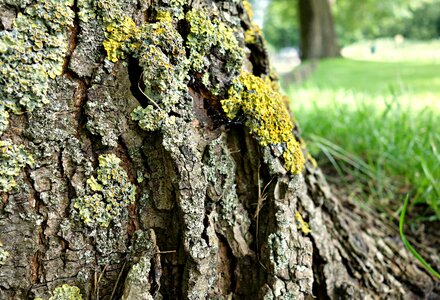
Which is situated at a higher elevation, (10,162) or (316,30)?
(316,30)

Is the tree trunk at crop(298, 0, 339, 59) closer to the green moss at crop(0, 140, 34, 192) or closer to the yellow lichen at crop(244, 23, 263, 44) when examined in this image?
the yellow lichen at crop(244, 23, 263, 44)

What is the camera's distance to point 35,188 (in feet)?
2.89

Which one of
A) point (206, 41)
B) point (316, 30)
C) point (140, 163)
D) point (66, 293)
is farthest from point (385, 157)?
point (316, 30)

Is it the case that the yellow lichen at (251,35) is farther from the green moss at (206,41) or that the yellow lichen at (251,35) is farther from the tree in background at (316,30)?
the tree in background at (316,30)

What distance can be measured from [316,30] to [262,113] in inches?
603

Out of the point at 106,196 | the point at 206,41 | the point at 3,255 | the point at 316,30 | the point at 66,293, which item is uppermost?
the point at 316,30

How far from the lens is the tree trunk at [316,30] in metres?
15.0

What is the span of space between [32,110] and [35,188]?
17 cm

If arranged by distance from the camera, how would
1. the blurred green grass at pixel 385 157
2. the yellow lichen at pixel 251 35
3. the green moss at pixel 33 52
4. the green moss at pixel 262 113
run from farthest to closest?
the blurred green grass at pixel 385 157
the yellow lichen at pixel 251 35
the green moss at pixel 262 113
the green moss at pixel 33 52

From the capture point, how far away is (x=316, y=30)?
601 inches

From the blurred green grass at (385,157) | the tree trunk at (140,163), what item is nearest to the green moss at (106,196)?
the tree trunk at (140,163)

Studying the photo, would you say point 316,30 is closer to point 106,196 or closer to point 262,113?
point 262,113

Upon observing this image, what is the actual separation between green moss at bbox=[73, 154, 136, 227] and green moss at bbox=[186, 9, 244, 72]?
0.32 meters

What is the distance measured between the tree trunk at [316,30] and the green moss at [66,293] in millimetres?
15291
